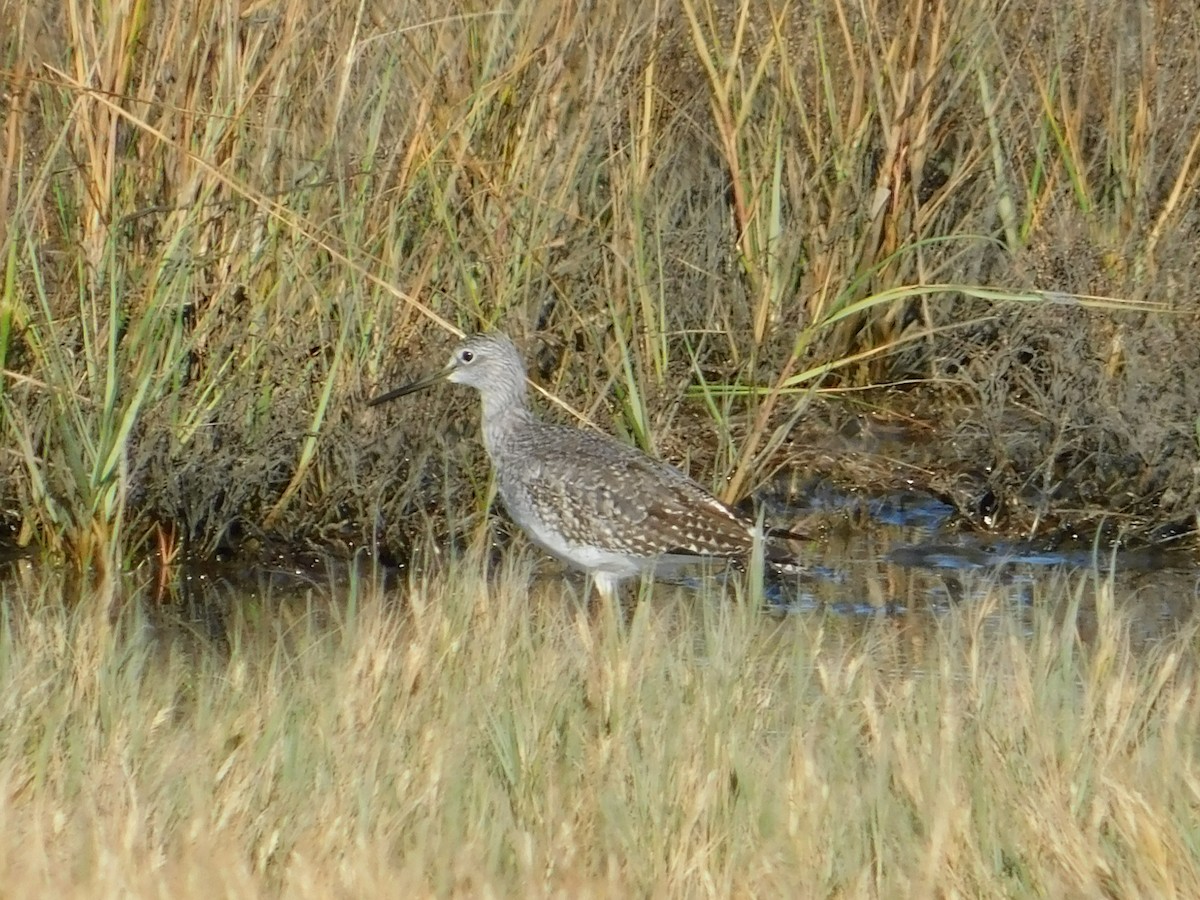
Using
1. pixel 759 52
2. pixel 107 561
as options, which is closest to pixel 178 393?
pixel 107 561

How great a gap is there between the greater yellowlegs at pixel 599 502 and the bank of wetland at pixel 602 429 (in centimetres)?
16

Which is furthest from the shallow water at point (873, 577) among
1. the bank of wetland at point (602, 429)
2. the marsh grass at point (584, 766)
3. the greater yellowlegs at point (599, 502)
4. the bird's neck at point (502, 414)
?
the marsh grass at point (584, 766)

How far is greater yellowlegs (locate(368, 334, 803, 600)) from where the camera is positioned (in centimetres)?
603

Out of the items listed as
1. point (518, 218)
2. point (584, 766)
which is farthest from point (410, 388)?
point (584, 766)

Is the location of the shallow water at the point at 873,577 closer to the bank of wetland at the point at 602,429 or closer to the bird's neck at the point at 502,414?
the bank of wetland at the point at 602,429

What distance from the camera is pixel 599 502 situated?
237 inches

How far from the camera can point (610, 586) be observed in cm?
629

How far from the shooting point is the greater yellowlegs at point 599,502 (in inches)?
237

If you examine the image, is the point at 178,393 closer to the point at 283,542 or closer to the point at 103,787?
the point at 283,542

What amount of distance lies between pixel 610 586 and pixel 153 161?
179 centimetres

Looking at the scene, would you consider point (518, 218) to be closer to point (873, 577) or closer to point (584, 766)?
point (873, 577)

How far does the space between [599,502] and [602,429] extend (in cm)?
89

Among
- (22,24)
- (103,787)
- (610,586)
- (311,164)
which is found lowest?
(610,586)

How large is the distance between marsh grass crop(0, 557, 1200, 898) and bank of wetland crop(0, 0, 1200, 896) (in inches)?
0.5
